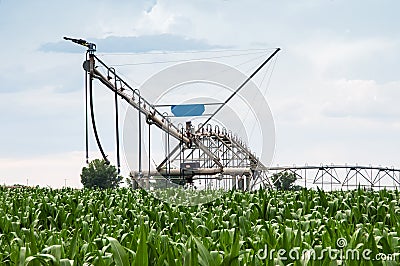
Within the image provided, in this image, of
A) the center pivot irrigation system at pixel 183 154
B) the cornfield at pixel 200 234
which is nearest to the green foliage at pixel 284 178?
the center pivot irrigation system at pixel 183 154

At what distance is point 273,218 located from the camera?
26.8 feet

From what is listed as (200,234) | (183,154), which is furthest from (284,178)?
(200,234)

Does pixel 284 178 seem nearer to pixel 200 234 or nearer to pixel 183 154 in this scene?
pixel 183 154

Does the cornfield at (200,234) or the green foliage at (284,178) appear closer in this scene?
the cornfield at (200,234)

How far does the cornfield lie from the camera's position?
4004 millimetres

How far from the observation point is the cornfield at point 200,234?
4004 millimetres

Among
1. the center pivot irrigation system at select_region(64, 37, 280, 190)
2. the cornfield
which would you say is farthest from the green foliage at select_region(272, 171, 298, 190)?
the cornfield

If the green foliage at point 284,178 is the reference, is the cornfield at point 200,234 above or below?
below

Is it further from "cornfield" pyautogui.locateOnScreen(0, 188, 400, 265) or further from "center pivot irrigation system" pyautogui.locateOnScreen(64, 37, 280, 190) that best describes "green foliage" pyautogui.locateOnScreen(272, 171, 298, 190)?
"cornfield" pyautogui.locateOnScreen(0, 188, 400, 265)

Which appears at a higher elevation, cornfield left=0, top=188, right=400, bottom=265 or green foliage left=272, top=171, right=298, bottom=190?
green foliage left=272, top=171, right=298, bottom=190

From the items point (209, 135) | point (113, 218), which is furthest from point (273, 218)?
point (209, 135)

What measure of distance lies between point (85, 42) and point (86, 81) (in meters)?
1.44

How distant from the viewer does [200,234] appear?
592 centimetres

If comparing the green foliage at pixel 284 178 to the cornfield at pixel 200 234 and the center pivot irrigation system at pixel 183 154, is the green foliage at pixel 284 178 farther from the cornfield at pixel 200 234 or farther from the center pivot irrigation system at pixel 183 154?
the cornfield at pixel 200 234
